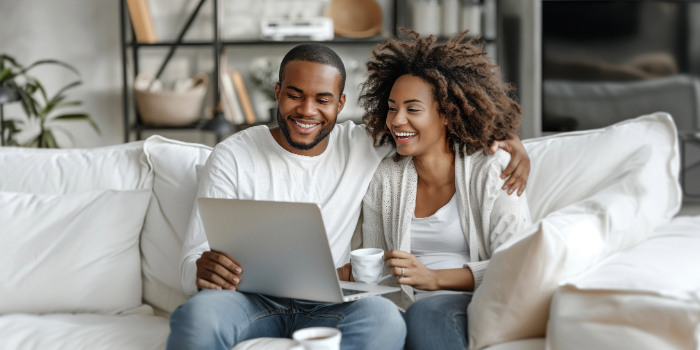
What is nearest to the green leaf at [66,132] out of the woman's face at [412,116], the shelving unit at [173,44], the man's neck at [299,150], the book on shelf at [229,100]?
the shelving unit at [173,44]

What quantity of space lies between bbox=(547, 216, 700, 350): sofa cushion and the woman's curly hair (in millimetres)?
535

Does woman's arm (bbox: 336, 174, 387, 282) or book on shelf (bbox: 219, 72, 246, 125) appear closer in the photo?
woman's arm (bbox: 336, 174, 387, 282)

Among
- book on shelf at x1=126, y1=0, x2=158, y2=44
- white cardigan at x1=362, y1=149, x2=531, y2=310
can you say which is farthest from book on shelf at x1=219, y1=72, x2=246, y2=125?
white cardigan at x1=362, y1=149, x2=531, y2=310

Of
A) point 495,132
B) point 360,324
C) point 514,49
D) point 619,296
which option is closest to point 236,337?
point 360,324

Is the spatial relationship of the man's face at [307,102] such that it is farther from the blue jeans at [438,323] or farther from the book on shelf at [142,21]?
the book on shelf at [142,21]

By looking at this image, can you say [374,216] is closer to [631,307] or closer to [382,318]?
[382,318]

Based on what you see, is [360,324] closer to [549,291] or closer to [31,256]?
[549,291]

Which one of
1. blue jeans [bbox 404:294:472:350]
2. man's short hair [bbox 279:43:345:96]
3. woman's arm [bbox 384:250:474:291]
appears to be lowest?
blue jeans [bbox 404:294:472:350]

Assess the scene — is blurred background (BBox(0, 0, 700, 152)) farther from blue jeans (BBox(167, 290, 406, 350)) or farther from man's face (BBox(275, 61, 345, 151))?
blue jeans (BBox(167, 290, 406, 350))

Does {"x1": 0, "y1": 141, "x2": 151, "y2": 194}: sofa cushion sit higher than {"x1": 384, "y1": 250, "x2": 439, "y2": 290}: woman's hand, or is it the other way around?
{"x1": 0, "y1": 141, "x2": 151, "y2": 194}: sofa cushion

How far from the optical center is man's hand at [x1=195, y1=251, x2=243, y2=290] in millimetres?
1222

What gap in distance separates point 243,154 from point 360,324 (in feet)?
1.91

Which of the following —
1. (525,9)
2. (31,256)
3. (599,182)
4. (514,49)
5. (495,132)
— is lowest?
(31,256)

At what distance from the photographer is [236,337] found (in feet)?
4.00
